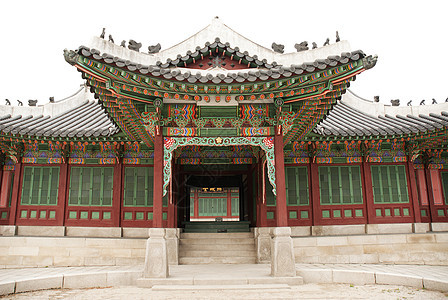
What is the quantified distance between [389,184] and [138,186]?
959 centimetres

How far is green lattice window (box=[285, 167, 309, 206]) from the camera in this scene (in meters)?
12.6

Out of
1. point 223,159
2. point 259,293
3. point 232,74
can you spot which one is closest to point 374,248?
point 259,293

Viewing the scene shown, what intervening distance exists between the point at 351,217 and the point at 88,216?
32.2 feet

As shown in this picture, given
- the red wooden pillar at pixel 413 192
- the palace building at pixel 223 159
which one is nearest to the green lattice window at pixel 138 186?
the palace building at pixel 223 159

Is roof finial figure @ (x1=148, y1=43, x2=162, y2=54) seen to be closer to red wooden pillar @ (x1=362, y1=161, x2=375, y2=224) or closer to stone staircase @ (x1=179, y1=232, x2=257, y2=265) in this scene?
stone staircase @ (x1=179, y1=232, x2=257, y2=265)

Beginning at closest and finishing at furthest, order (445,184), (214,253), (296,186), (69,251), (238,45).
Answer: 1. (214,253)
2. (69,251)
3. (296,186)
4. (445,184)
5. (238,45)

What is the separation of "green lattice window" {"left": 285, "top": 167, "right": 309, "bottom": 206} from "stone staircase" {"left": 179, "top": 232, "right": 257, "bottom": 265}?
2093mm

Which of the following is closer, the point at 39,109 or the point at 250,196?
the point at 250,196

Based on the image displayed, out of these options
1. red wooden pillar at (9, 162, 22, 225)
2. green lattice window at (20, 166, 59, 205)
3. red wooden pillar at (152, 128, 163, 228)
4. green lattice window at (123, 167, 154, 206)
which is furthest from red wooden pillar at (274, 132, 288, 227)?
red wooden pillar at (9, 162, 22, 225)

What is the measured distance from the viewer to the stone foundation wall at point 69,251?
36.5 feet

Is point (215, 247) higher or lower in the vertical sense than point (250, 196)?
lower

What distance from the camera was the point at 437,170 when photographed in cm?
1370

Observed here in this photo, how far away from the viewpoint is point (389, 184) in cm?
1295

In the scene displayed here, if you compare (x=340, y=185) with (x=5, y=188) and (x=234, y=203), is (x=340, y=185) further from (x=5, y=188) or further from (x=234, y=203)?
(x=234, y=203)
